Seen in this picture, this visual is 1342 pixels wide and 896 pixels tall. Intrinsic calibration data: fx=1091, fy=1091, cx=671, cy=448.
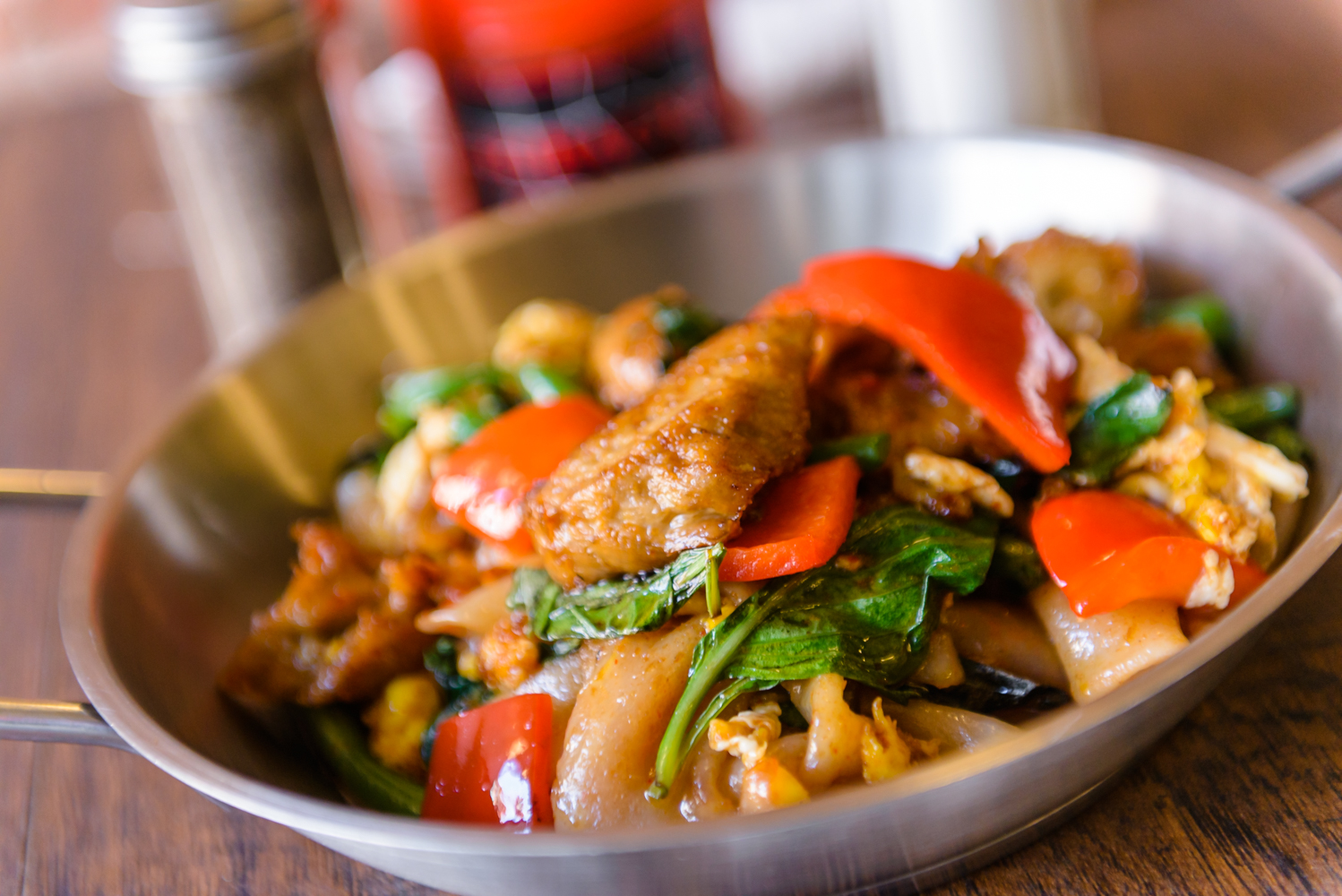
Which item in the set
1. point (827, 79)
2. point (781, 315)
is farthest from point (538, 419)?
point (827, 79)

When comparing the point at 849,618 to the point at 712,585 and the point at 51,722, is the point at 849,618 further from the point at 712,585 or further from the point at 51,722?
the point at 51,722

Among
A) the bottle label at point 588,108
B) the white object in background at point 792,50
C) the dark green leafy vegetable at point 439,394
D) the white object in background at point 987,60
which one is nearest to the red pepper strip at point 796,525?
the dark green leafy vegetable at point 439,394

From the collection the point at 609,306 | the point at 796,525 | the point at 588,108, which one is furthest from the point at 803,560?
the point at 588,108

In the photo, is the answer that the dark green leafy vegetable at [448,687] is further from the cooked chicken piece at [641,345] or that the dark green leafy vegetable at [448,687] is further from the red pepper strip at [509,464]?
the cooked chicken piece at [641,345]

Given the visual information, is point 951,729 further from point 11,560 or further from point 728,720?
point 11,560

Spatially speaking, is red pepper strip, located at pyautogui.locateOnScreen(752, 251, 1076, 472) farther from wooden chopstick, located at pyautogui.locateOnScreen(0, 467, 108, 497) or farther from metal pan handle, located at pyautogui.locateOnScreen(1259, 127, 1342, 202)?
wooden chopstick, located at pyautogui.locateOnScreen(0, 467, 108, 497)

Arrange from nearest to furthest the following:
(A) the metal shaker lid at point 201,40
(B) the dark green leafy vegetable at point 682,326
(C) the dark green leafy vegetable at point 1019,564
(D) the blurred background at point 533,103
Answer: (C) the dark green leafy vegetable at point 1019,564 → (B) the dark green leafy vegetable at point 682,326 → (A) the metal shaker lid at point 201,40 → (D) the blurred background at point 533,103
